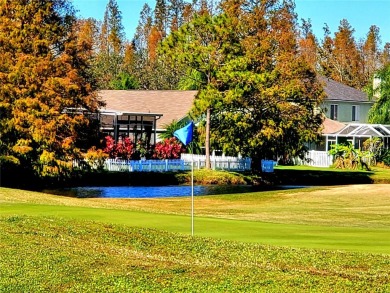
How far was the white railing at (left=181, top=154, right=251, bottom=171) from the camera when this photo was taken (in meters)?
49.7

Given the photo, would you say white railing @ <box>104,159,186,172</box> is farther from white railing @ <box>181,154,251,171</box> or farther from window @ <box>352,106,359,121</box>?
window @ <box>352,106,359,121</box>

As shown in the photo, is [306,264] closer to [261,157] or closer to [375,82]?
[261,157]

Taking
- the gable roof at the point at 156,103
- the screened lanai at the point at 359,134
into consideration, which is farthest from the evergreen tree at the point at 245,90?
the screened lanai at the point at 359,134

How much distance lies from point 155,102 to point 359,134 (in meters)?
16.2

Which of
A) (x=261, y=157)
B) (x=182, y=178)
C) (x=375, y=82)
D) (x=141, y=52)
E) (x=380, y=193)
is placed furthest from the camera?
(x=141, y=52)

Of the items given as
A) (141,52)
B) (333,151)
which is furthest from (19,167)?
(141,52)

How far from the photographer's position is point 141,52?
115 metres

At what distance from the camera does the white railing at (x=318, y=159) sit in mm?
62500

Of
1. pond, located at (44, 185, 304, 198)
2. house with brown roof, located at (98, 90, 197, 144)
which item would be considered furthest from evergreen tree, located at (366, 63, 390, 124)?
pond, located at (44, 185, 304, 198)

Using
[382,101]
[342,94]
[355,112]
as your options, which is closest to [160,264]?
[382,101]

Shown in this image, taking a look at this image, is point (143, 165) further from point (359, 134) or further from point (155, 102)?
point (359, 134)

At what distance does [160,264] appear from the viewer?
10.5 m

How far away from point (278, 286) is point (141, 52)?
10744 cm

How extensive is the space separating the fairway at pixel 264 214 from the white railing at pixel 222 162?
10.3 meters
